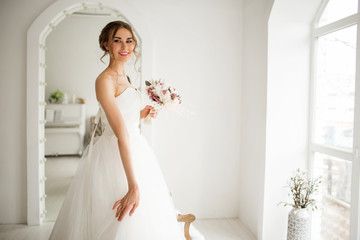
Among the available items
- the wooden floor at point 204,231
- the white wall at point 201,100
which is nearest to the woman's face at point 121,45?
the white wall at point 201,100

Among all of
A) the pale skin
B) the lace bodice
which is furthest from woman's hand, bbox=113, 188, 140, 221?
the lace bodice

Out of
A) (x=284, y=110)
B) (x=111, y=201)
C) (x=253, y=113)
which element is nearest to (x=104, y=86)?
(x=111, y=201)

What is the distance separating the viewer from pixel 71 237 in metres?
1.52

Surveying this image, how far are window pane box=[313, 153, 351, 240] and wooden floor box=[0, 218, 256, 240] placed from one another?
759mm

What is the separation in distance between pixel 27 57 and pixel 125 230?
2.63 metres

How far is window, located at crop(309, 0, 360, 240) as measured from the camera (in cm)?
230

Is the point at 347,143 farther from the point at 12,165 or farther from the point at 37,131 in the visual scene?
the point at 12,165

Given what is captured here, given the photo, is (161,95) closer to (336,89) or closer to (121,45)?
(121,45)

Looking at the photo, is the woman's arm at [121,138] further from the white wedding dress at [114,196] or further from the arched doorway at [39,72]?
the arched doorway at [39,72]

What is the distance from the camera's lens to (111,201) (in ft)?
5.06

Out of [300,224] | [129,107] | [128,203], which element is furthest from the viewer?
[300,224]

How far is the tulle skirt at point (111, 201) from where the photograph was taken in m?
1.47

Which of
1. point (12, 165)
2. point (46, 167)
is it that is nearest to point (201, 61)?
point (46, 167)

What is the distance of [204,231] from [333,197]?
4.50 ft
